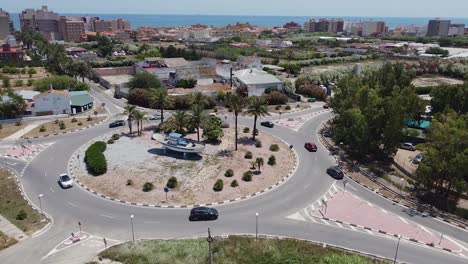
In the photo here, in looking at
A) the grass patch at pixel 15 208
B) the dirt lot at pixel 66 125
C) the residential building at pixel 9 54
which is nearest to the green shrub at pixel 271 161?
the grass patch at pixel 15 208

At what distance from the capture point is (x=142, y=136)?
218ft

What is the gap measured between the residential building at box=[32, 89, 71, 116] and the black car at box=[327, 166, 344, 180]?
5968 centimetres

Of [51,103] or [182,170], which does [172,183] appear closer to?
[182,170]

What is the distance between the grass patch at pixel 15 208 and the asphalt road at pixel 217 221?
4.35ft

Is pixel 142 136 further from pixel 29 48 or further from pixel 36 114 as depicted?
pixel 29 48

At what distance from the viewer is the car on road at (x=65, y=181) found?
47.5 metres

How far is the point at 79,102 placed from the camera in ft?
277

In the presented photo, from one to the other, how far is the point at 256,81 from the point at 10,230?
2779 inches

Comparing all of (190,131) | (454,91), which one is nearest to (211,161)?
(190,131)

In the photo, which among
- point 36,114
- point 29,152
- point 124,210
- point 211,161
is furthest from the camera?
point 36,114

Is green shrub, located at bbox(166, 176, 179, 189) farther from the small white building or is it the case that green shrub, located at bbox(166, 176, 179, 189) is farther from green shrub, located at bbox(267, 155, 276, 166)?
the small white building

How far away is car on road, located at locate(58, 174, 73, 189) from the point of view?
4750 centimetres

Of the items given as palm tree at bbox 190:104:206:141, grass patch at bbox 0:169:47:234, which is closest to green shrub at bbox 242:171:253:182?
palm tree at bbox 190:104:206:141

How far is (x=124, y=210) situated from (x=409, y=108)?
45.5 m
